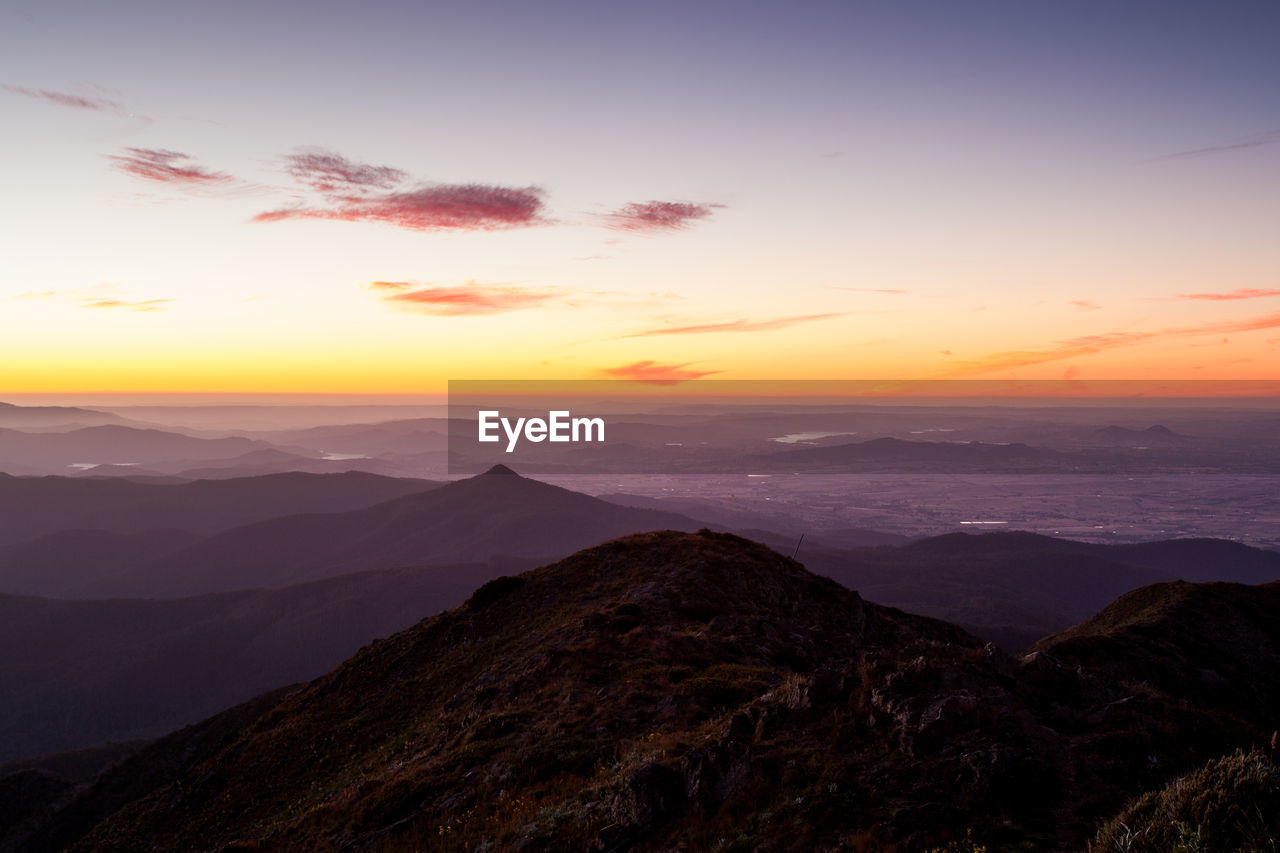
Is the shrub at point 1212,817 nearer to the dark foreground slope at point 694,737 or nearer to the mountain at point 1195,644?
the dark foreground slope at point 694,737

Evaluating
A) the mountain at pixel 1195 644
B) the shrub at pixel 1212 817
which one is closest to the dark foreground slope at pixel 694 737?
the mountain at pixel 1195 644

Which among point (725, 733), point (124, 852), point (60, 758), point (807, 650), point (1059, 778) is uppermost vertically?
point (1059, 778)

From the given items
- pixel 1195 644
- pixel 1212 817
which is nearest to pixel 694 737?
pixel 1212 817

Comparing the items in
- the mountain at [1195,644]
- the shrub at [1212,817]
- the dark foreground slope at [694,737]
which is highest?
the shrub at [1212,817]

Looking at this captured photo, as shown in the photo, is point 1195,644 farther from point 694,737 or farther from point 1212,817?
point 1212,817

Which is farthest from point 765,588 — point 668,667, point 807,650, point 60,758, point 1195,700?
point 60,758

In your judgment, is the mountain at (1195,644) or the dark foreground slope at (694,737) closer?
the dark foreground slope at (694,737)

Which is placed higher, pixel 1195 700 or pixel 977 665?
pixel 977 665

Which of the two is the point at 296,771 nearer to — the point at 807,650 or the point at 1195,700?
the point at 807,650

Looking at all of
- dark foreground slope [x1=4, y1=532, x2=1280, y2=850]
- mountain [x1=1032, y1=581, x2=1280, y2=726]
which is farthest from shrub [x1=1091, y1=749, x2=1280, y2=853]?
mountain [x1=1032, y1=581, x2=1280, y2=726]
